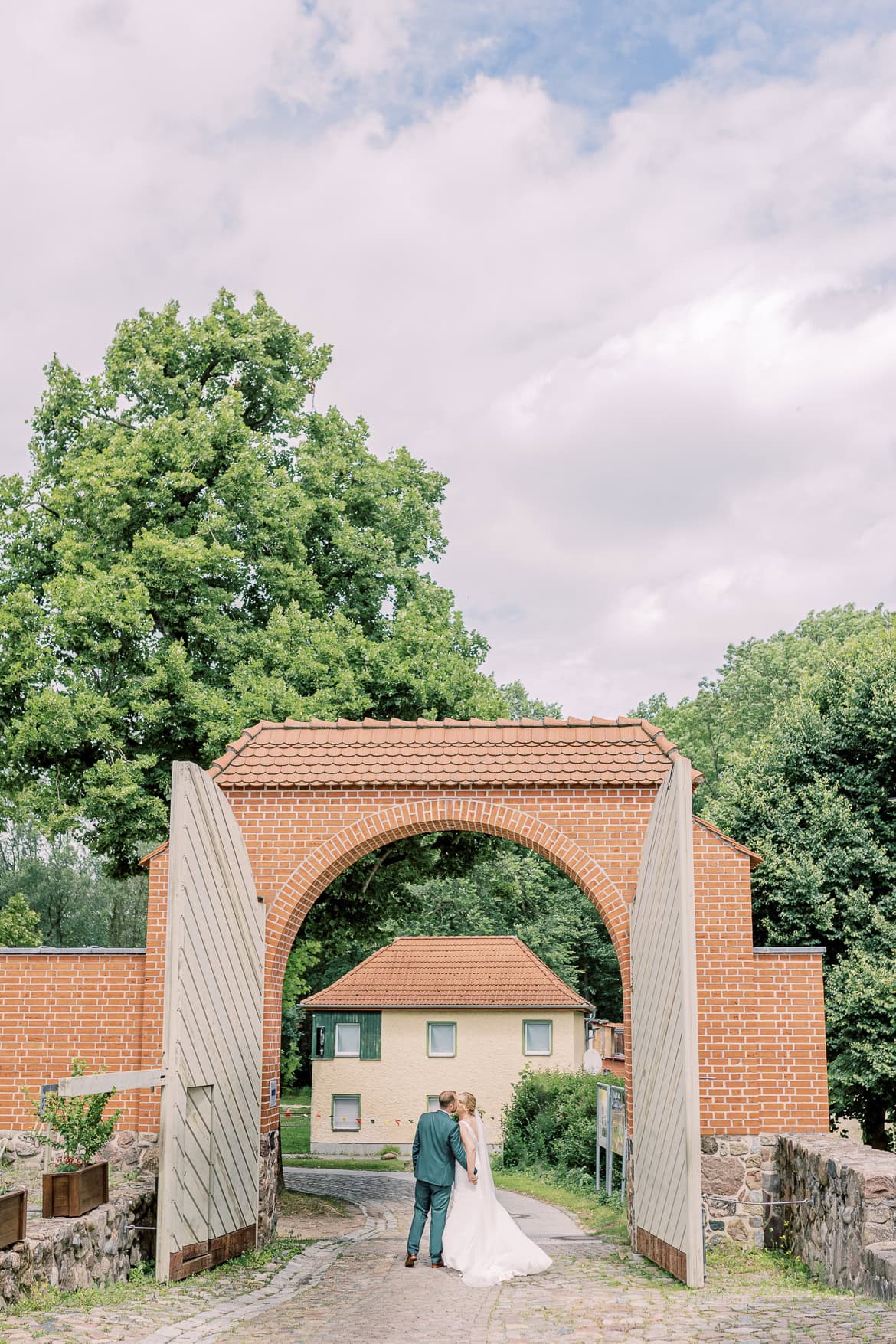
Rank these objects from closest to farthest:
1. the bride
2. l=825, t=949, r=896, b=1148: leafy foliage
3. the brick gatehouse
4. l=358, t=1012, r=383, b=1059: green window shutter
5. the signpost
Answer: the bride
the brick gatehouse
l=825, t=949, r=896, b=1148: leafy foliage
the signpost
l=358, t=1012, r=383, b=1059: green window shutter

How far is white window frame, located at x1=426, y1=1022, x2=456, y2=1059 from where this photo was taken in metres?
29.8

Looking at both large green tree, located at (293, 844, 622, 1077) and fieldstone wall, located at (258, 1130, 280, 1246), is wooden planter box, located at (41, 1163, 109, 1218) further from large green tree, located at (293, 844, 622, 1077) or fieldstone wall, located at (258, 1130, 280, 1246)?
large green tree, located at (293, 844, 622, 1077)

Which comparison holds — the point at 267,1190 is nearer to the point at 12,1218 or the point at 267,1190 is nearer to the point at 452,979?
the point at 12,1218

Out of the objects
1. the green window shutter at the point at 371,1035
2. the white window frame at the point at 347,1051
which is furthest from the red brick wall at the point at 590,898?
the white window frame at the point at 347,1051

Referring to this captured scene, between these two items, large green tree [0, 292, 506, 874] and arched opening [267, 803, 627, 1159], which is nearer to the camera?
arched opening [267, 803, 627, 1159]

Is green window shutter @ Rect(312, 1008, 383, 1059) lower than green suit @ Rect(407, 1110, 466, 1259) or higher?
lower

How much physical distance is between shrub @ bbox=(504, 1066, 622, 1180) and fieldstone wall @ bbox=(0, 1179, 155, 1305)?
463 inches

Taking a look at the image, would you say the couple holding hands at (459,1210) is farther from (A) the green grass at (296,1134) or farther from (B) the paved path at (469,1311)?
(A) the green grass at (296,1134)

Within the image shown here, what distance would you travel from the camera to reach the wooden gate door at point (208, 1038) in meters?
8.38

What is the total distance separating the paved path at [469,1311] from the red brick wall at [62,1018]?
7.71ft

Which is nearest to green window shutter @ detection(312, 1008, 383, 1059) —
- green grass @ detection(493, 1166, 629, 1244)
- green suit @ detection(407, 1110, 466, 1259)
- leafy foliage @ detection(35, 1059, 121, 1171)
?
green grass @ detection(493, 1166, 629, 1244)

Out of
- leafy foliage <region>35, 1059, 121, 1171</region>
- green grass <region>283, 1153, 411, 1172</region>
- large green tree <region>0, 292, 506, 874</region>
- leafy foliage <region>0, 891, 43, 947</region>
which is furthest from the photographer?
green grass <region>283, 1153, 411, 1172</region>

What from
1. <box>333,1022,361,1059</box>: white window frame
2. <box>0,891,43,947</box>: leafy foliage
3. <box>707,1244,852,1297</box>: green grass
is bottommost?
<box>333,1022,361,1059</box>: white window frame

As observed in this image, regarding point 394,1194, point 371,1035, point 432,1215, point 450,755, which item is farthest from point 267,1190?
point 371,1035
